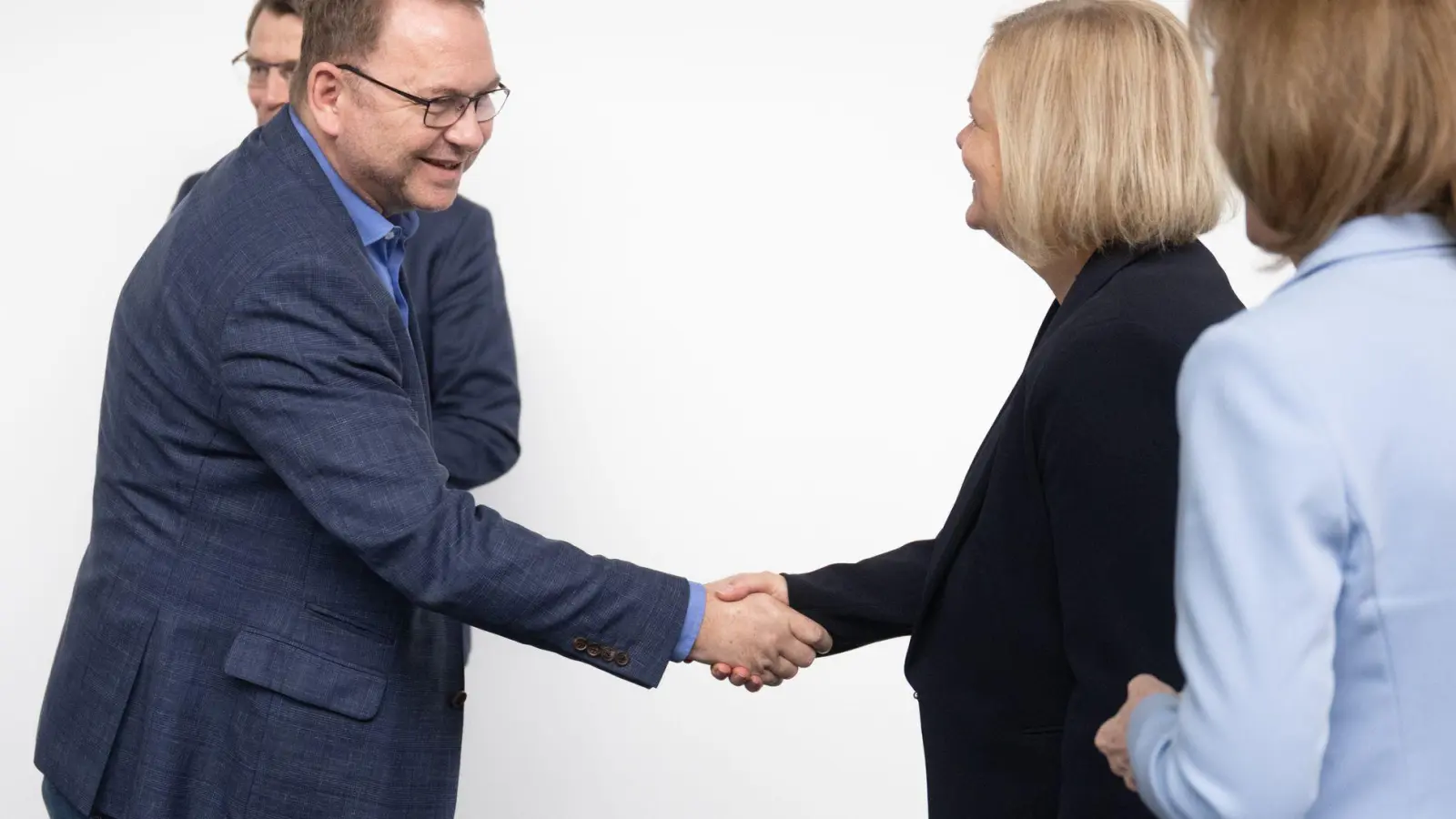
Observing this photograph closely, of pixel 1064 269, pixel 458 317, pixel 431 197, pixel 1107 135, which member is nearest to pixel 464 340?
pixel 458 317

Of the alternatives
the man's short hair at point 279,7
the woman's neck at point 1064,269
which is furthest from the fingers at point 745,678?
the man's short hair at point 279,7

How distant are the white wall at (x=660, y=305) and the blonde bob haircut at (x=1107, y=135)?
1.87m

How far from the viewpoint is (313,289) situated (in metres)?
1.97

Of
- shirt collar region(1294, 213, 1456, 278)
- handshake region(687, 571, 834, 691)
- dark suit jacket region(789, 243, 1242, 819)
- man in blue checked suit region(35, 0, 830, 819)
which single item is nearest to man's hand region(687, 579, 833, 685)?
handshake region(687, 571, 834, 691)

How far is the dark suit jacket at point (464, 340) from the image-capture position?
2.90 m

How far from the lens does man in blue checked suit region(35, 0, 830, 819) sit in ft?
6.48

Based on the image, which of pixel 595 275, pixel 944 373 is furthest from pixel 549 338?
pixel 944 373

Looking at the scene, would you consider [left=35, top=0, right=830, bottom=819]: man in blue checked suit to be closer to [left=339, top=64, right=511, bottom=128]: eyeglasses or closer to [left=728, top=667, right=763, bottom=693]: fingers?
[left=339, top=64, right=511, bottom=128]: eyeglasses

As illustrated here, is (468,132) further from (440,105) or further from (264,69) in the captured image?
(264,69)

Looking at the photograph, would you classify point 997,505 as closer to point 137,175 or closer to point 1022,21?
point 1022,21

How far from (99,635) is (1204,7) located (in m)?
1.58

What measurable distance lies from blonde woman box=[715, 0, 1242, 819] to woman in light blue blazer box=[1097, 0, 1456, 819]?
344mm

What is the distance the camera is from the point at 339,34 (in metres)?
2.17

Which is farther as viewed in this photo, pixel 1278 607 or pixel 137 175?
pixel 137 175
